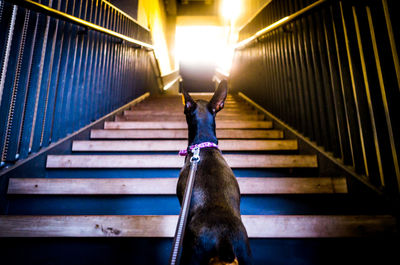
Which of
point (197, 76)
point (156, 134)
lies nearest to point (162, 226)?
point (156, 134)

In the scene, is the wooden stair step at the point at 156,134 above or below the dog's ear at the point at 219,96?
below

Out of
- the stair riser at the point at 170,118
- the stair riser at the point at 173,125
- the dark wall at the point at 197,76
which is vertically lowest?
the stair riser at the point at 173,125

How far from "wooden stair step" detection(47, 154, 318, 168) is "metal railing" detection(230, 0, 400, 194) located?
44 centimetres

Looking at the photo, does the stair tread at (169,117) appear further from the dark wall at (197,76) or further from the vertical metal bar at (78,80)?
the dark wall at (197,76)

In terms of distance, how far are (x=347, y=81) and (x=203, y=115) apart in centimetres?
129

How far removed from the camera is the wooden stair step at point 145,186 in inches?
57.9

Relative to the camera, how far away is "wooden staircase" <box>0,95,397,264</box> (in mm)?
1192

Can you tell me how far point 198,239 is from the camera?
0.74m

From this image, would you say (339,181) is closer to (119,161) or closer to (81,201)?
(119,161)

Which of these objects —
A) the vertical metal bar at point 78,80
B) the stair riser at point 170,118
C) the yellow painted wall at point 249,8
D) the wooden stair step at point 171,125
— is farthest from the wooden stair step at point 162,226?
the yellow painted wall at point 249,8

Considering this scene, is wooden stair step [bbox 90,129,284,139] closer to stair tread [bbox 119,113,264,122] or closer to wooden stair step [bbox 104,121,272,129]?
wooden stair step [bbox 104,121,272,129]

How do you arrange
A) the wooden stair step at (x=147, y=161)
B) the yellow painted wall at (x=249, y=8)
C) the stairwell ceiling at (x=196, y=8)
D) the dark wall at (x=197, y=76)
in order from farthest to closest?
the dark wall at (x=197, y=76) < the stairwell ceiling at (x=196, y=8) < the yellow painted wall at (x=249, y=8) < the wooden stair step at (x=147, y=161)

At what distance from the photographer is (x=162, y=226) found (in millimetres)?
1199

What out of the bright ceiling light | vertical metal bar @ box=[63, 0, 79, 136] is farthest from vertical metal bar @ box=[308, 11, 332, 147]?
the bright ceiling light
